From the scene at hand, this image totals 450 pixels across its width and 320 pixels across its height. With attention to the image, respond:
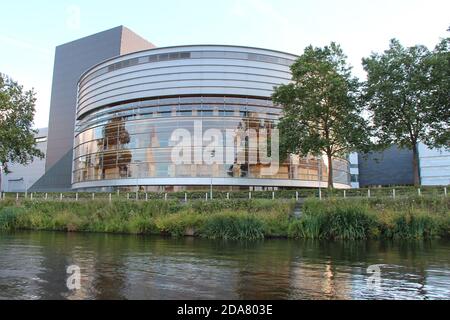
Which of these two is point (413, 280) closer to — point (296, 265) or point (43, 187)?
point (296, 265)

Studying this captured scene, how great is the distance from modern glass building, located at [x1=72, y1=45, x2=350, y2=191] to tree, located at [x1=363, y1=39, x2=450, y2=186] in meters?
16.8

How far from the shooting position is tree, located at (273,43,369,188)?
31234 millimetres

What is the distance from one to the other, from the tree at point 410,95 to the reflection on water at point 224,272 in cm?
1741

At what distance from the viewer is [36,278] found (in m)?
8.72

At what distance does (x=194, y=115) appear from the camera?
161ft

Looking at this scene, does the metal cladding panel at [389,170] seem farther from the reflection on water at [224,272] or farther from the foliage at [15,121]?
the reflection on water at [224,272]

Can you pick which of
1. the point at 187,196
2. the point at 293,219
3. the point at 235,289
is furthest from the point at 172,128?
the point at 235,289

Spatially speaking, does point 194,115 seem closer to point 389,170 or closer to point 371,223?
point 371,223

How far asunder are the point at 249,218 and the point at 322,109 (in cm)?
1467

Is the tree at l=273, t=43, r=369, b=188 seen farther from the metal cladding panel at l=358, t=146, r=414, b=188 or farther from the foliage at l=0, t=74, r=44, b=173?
the metal cladding panel at l=358, t=146, r=414, b=188

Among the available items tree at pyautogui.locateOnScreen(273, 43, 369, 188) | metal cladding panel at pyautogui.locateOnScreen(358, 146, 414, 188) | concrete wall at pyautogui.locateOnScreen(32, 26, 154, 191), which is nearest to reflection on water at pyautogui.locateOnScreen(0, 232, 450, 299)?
tree at pyautogui.locateOnScreen(273, 43, 369, 188)

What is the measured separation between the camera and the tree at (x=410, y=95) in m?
29.6
